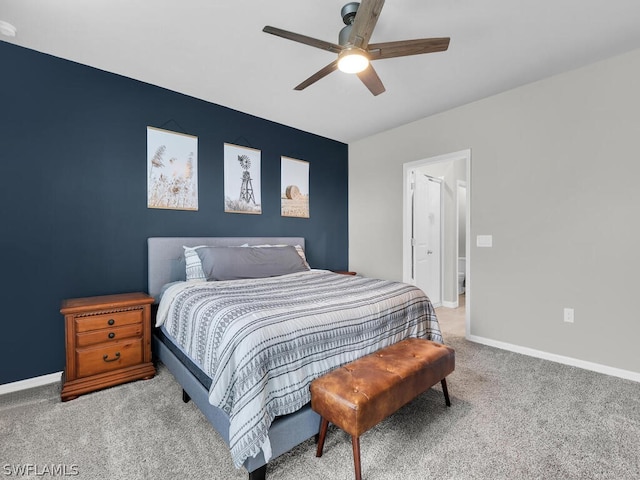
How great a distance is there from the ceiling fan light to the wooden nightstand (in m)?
2.31

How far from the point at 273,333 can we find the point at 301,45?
214cm

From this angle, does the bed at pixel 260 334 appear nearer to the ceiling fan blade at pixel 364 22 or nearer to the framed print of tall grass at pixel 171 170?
the framed print of tall grass at pixel 171 170

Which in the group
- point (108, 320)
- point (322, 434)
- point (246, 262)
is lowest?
point (322, 434)

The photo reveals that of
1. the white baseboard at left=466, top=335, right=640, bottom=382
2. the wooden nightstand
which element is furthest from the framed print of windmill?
the white baseboard at left=466, top=335, right=640, bottom=382

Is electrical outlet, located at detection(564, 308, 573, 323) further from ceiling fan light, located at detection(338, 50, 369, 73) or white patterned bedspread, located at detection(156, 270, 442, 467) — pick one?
ceiling fan light, located at detection(338, 50, 369, 73)

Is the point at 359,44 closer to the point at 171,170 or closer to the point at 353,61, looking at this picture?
the point at 353,61

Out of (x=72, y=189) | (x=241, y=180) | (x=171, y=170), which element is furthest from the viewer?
(x=241, y=180)

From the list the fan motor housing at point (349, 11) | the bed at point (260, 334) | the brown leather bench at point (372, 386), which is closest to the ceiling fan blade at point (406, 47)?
the fan motor housing at point (349, 11)

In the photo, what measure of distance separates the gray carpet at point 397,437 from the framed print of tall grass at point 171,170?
1.71 metres

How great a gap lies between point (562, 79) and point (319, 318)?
3.14m

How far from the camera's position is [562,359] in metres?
2.81

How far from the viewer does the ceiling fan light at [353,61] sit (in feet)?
6.04

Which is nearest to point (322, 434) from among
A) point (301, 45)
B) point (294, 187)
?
point (301, 45)

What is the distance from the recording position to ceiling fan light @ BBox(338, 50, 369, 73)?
1.84 meters
